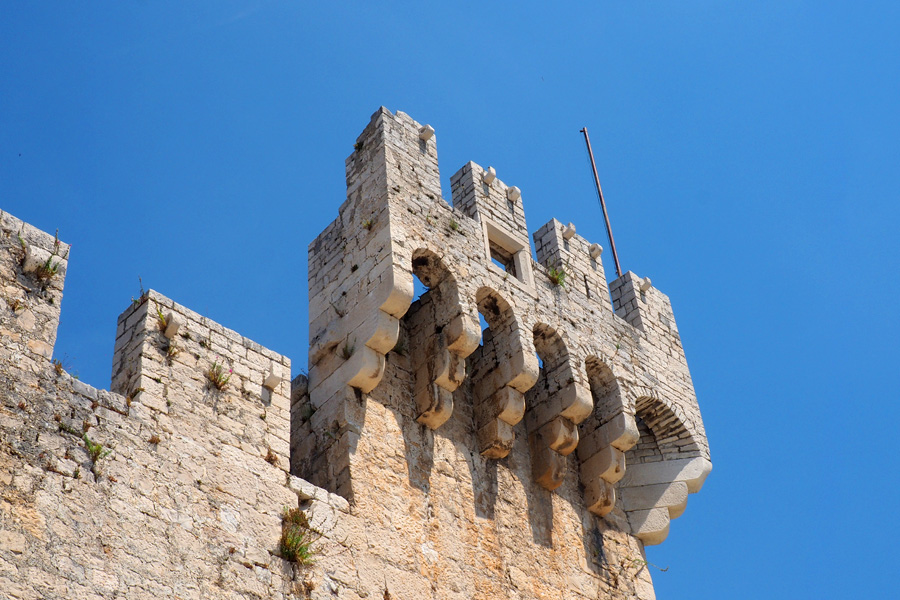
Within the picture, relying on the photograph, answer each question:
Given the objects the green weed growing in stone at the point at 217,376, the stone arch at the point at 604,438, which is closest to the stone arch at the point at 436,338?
the stone arch at the point at 604,438

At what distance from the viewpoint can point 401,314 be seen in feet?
33.8

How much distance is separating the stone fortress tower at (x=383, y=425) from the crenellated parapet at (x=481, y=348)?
1.0 inches

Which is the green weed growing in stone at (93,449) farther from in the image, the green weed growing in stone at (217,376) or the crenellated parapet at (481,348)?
the crenellated parapet at (481,348)

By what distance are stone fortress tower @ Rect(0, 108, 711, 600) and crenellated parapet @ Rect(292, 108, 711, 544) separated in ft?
0.09

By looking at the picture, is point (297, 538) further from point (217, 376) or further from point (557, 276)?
point (557, 276)

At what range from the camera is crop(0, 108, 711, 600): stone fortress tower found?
25.1 ft

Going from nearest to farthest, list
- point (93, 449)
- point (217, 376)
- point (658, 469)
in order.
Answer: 1. point (93, 449)
2. point (217, 376)
3. point (658, 469)

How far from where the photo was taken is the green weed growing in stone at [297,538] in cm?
859

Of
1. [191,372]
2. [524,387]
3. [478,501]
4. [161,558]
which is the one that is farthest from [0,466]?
[524,387]

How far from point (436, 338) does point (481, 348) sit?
0.96 meters

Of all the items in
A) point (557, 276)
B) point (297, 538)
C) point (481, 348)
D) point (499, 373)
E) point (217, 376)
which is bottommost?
point (297, 538)

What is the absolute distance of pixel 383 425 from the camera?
10180 millimetres

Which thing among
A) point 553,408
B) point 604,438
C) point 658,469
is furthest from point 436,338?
point 658,469

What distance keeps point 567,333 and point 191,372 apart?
447cm
